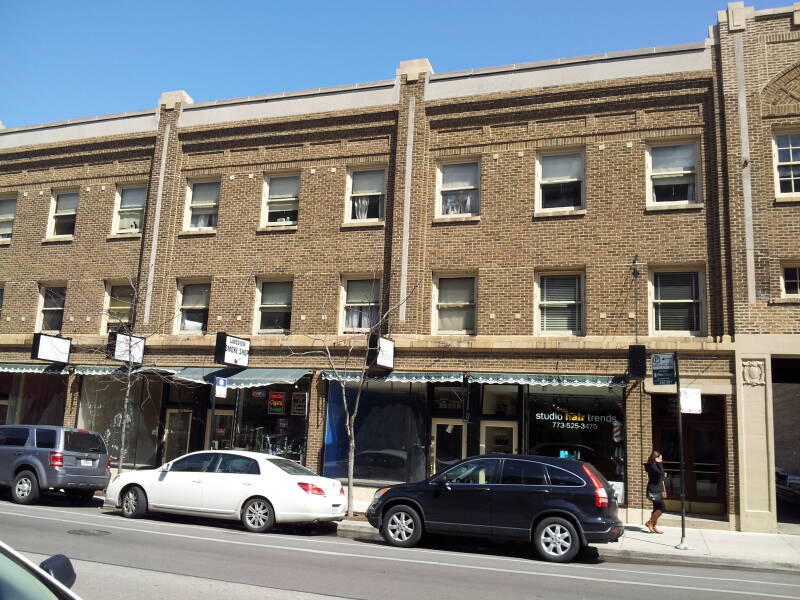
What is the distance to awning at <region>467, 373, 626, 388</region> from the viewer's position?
52.2 ft

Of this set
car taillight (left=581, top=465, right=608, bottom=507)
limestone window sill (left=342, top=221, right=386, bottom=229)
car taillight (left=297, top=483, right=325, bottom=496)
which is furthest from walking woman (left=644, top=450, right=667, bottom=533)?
limestone window sill (left=342, top=221, right=386, bottom=229)

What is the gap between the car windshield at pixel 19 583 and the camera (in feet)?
10.3

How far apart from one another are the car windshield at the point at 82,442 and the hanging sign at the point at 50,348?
185 inches

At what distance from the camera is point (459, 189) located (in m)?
18.7

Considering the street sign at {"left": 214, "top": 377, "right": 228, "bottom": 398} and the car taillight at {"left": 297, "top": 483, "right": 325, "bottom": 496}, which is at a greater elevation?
the street sign at {"left": 214, "top": 377, "right": 228, "bottom": 398}

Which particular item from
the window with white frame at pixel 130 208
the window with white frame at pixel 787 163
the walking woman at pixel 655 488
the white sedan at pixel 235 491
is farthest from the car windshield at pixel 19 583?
the window with white frame at pixel 130 208

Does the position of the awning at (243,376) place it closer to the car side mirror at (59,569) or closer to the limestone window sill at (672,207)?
the limestone window sill at (672,207)

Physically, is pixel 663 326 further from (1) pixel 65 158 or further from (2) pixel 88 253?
(1) pixel 65 158

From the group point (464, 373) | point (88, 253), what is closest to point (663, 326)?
point (464, 373)

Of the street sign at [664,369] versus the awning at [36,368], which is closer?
the street sign at [664,369]

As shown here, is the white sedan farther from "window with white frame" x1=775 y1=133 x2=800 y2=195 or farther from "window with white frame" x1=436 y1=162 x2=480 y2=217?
"window with white frame" x1=775 y1=133 x2=800 y2=195

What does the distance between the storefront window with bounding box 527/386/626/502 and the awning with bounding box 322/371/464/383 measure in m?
1.86

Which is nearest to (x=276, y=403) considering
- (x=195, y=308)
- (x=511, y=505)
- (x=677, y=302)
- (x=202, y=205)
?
(x=195, y=308)

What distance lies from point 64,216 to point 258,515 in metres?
14.4
